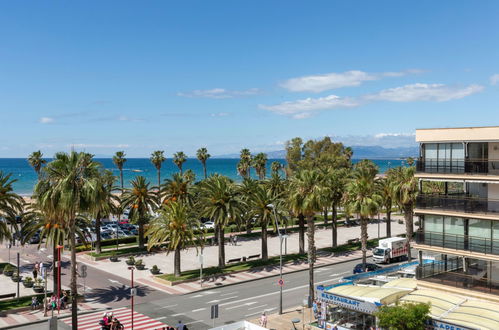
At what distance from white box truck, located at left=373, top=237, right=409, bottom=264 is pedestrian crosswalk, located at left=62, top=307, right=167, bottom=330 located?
31351 mm

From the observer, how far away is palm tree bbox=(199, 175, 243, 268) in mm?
48875

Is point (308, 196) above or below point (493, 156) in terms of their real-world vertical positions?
below

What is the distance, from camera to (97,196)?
102ft

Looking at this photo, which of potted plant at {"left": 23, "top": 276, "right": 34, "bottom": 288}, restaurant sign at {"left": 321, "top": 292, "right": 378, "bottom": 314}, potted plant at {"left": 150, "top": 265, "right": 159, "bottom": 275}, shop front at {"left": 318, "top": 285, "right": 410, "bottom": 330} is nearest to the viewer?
restaurant sign at {"left": 321, "top": 292, "right": 378, "bottom": 314}

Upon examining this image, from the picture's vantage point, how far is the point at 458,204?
2930 centimetres

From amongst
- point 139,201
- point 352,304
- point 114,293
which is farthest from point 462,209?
point 139,201

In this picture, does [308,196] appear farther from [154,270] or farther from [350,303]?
[154,270]

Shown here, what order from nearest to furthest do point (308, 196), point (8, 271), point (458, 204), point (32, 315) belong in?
1. point (458, 204)
2. point (32, 315)
3. point (308, 196)
4. point (8, 271)

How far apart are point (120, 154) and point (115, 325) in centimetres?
8854

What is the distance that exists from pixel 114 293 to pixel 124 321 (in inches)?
334

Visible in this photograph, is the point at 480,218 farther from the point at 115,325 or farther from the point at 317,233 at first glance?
the point at 317,233

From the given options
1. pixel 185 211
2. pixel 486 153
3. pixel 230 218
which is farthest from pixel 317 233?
pixel 486 153

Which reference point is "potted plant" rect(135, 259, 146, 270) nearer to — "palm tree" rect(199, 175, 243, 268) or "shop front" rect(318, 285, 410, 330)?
"palm tree" rect(199, 175, 243, 268)

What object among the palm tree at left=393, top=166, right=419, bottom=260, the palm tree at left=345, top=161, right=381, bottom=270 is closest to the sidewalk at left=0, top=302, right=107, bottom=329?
the palm tree at left=345, top=161, right=381, bottom=270
